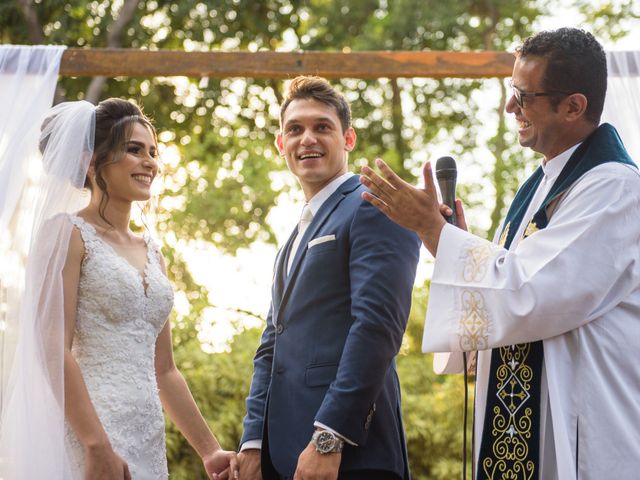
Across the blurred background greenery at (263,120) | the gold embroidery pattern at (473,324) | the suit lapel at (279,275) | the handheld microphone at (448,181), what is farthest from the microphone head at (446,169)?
the blurred background greenery at (263,120)

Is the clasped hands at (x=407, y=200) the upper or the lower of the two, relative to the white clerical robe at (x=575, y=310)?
upper

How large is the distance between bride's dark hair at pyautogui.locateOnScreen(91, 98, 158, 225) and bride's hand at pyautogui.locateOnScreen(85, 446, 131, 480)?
92cm

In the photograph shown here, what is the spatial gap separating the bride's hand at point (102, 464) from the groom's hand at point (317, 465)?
2.22ft

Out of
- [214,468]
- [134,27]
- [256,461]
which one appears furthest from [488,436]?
[134,27]

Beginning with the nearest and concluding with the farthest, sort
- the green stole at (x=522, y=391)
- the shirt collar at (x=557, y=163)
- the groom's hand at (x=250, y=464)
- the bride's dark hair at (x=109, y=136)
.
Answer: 1. the green stole at (x=522, y=391)
2. the shirt collar at (x=557, y=163)
3. the groom's hand at (x=250, y=464)
4. the bride's dark hair at (x=109, y=136)

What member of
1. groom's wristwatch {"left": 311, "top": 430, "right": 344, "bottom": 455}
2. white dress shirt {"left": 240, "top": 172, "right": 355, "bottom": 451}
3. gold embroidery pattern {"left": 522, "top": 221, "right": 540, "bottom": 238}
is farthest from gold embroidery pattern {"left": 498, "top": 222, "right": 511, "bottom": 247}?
groom's wristwatch {"left": 311, "top": 430, "right": 344, "bottom": 455}

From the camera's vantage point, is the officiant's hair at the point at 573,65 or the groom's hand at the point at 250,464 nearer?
the officiant's hair at the point at 573,65

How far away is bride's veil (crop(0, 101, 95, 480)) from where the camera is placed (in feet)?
10.3

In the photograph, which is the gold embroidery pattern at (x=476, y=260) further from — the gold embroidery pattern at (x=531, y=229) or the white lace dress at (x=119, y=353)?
the white lace dress at (x=119, y=353)

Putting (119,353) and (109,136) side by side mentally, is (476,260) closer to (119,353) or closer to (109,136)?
(119,353)

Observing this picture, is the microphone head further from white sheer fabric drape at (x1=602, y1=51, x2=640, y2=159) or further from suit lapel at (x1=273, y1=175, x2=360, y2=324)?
white sheer fabric drape at (x1=602, y1=51, x2=640, y2=159)

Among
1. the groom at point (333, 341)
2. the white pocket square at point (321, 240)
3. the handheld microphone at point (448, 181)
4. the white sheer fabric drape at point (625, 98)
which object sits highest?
the white sheer fabric drape at point (625, 98)

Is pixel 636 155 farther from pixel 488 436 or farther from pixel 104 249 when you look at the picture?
pixel 104 249

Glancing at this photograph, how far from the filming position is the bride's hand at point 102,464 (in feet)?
10.2
